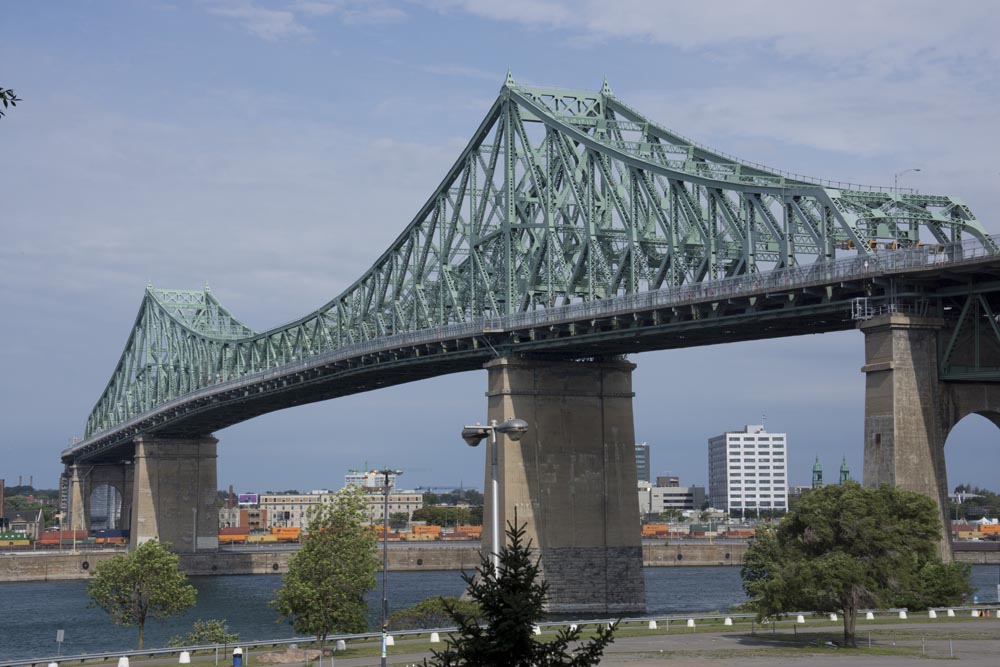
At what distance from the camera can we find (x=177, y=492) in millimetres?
155875

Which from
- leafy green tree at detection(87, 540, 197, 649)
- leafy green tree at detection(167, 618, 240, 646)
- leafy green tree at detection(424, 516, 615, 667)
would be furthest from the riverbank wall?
leafy green tree at detection(424, 516, 615, 667)

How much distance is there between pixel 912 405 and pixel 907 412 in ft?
1.26

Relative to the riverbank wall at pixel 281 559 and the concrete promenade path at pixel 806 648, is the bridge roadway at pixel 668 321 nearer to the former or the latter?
the concrete promenade path at pixel 806 648

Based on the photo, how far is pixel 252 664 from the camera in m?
53.8

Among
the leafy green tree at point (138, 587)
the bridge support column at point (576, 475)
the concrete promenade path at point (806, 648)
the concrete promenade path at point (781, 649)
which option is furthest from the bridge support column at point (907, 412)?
the leafy green tree at point (138, 587)

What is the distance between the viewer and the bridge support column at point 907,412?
61969mm

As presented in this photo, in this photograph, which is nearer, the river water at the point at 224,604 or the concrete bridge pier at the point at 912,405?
the concrete bridge pier at the point at 912,405

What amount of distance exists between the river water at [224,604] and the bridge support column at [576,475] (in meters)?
4.28

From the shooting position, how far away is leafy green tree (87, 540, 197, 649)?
72.4m

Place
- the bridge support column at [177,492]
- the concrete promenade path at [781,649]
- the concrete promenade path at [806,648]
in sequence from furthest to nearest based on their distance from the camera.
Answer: the bridge support column at [177,492]
the concrete promenade path at [781,649]
the concrete promenade path at [806,648]

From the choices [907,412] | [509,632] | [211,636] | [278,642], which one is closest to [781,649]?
[907,412]

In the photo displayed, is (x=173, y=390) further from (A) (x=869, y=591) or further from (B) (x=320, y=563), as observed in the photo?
(A) (x=869, y=591)

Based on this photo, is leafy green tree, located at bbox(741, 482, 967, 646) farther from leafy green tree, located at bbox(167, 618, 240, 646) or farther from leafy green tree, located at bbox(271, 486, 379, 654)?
leafy green tree, located at bbox(167, 618, 240, 646)

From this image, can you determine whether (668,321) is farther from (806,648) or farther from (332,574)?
(806,648)
